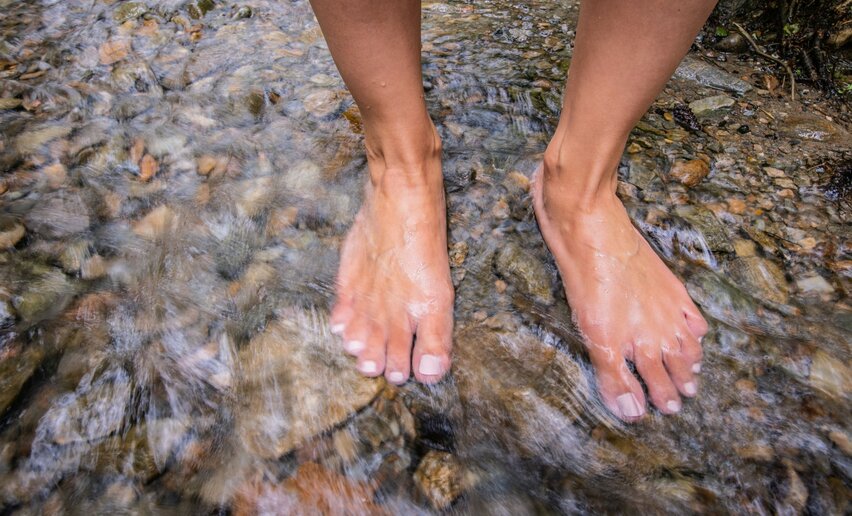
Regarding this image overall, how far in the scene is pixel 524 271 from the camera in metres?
1.38

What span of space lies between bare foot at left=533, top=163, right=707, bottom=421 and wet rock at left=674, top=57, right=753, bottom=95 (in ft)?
3.65

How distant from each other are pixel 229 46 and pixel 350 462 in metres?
2.12

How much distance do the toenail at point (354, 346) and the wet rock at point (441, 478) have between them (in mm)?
315

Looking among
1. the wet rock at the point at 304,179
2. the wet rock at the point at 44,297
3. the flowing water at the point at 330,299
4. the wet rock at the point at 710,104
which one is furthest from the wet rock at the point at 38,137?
the wet rock at the point at 710,104

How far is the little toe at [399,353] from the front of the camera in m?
1.17

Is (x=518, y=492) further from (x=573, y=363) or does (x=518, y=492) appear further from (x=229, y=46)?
(x=229, y=46)

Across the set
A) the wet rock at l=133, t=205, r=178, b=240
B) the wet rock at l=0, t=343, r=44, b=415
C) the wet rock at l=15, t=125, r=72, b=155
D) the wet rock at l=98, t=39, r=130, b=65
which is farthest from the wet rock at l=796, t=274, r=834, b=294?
Result: the wet rock at l=98, t=39, r=130, b=65

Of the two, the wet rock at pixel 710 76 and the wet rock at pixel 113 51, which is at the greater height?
the wet rock at pixel 113 51

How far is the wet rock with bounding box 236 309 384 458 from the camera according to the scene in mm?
1065

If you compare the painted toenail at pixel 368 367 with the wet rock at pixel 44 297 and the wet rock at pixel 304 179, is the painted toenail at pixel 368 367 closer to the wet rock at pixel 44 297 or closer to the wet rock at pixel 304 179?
the wet rock at pixel 304 179

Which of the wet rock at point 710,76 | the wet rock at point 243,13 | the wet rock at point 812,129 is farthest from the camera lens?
the wet rock at point 243,13

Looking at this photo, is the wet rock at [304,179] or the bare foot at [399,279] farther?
the wet rock at [304,179]

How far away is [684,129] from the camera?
5.86ft

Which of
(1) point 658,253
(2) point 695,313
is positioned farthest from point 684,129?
(2) point 695,313
